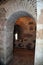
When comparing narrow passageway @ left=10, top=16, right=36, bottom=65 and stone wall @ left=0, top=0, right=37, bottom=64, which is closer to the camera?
stone wall @ left=0, top=0, right=37, bottom=64

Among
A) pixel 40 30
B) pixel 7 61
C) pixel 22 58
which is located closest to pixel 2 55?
pixel 7 61

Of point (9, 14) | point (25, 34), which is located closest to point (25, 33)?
point (25, 34)

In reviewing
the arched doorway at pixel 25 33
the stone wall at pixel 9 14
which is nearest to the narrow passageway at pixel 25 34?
the arched doorway at pixel 25 33

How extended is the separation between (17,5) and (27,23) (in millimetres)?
3199

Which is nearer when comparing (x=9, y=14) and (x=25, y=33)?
(x=9, y=14)

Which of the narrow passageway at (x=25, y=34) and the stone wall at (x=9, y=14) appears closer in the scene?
the stone wall at (x=9, y=14)

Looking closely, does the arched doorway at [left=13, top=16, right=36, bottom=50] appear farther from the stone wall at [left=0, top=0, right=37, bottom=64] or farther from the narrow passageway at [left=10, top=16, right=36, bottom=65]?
the stone wall at [left=0, top=0, right=37, bottom=64]

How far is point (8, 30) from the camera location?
4422mm

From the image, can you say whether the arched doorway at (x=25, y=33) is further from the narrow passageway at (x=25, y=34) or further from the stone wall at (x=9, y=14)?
the stone wall at (x=9, y=14)

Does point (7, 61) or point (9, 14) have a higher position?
point (9, 14)

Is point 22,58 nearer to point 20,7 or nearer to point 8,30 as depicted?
point 8,30

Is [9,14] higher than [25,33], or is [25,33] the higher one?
[9,14]

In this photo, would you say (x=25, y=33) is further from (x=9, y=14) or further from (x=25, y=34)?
(x=9, y=14)

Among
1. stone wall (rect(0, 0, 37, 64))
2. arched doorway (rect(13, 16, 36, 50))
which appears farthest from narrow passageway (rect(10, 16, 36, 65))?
stone wall (rect(0, 0, 37, 64))
